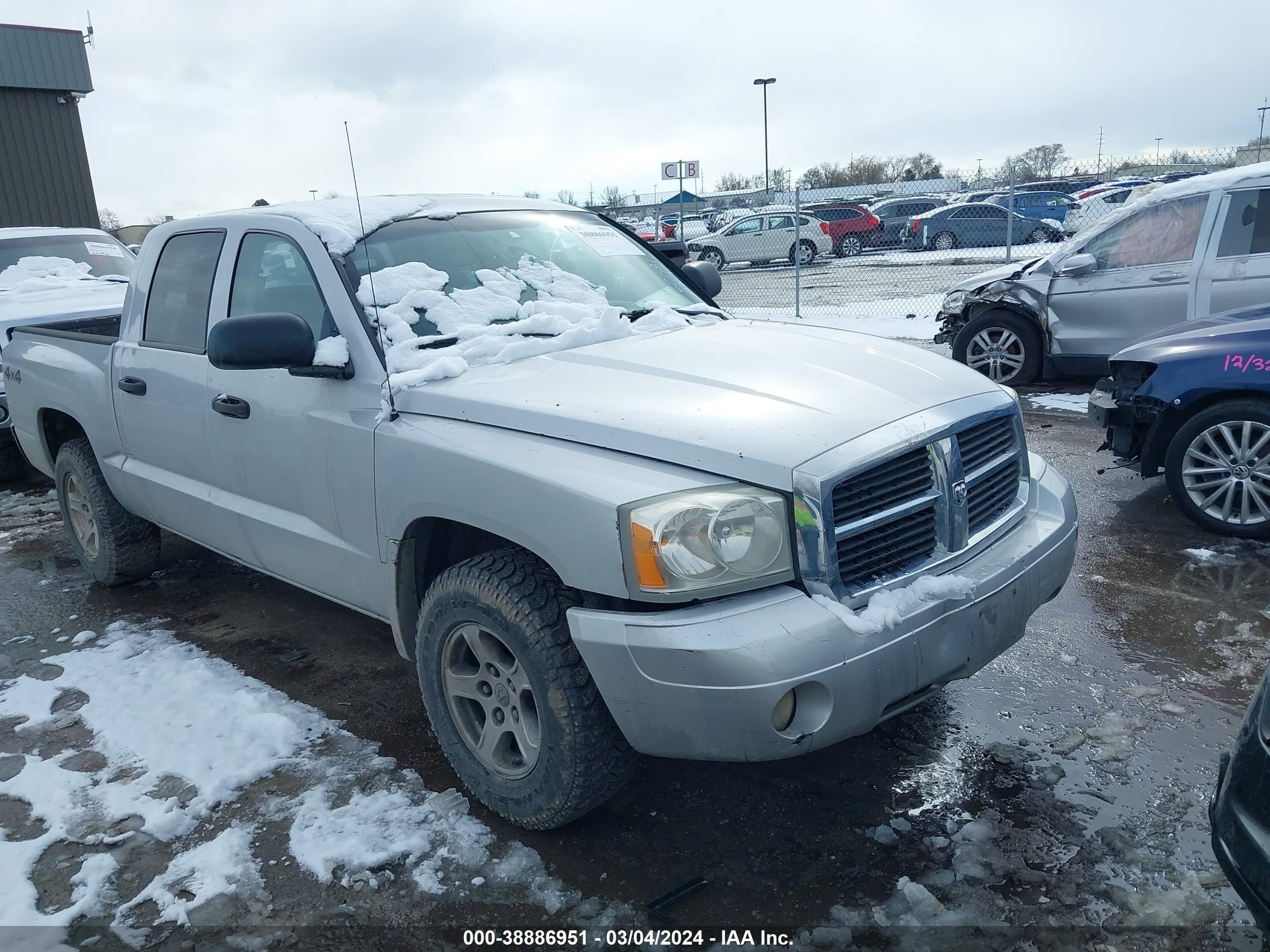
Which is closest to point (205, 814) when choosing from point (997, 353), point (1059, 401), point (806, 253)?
point (1059, 401)

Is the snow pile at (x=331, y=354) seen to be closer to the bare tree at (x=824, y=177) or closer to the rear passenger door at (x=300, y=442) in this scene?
the rear passenger door at (x=300, y=442)

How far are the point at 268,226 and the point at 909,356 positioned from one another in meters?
2.44

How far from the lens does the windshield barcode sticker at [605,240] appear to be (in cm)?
408

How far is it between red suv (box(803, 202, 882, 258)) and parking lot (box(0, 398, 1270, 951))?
82.5 ft

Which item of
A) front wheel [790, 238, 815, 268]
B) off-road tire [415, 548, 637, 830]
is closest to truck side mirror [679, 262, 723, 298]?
off-road tire [415, 548, 637, 830]

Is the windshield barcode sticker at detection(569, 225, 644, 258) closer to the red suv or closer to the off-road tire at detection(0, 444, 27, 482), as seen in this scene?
the off-road tire at detection(0, 444, 27, 482)

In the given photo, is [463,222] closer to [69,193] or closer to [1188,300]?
[1188,300]

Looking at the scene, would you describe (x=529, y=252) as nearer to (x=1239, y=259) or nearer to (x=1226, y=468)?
(x=1226, y=468)

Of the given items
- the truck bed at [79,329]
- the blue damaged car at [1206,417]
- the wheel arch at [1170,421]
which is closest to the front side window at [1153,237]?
the blue damaged car at [1206,417]

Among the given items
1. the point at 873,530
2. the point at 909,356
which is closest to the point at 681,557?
the point at 873,530

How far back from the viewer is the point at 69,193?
1938cm

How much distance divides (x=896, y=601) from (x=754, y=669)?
47 centimetres

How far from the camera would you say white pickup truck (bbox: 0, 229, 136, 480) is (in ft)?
25.1

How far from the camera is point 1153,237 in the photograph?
744cm
